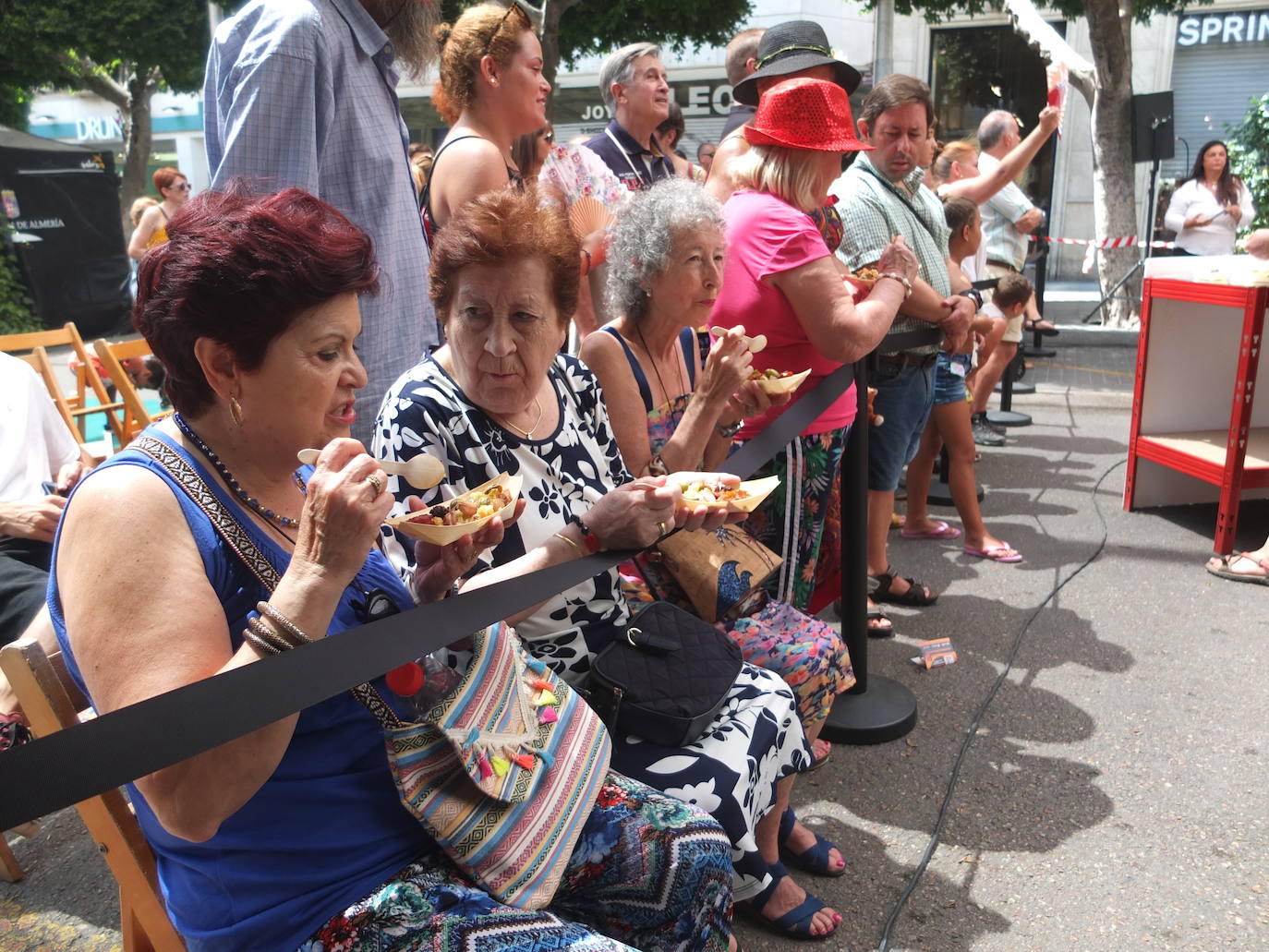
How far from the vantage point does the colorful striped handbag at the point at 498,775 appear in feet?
4.98

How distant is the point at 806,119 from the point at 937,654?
2.07 metres

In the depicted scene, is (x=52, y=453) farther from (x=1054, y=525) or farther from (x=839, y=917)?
(x=1054, y=525)

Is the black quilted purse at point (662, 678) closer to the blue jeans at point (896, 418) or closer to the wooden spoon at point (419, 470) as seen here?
the wooden spoon at point (419, 470)

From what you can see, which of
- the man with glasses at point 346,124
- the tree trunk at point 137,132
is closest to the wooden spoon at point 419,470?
the man with glasses at point 346,124

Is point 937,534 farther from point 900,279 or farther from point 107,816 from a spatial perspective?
point 107,816

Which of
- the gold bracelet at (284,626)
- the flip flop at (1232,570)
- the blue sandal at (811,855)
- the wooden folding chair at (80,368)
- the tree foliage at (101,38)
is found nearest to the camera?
the gold bracelet at (284,626)

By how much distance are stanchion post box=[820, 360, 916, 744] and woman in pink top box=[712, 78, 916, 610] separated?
0.06 meters

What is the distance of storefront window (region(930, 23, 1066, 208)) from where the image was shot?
62.2 ft

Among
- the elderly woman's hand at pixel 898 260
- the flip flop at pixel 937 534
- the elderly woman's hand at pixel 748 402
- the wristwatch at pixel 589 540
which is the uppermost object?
the elderly woman's hand at pixel 898 260

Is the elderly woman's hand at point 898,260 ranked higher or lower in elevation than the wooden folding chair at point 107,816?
higher

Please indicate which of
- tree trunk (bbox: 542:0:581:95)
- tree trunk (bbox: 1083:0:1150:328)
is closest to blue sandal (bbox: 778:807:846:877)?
tree trunk (bbox: 542:0:581:95)

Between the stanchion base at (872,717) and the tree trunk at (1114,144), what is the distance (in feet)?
34.6

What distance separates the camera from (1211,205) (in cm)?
997

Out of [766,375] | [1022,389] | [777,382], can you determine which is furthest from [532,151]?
[1022,389]
